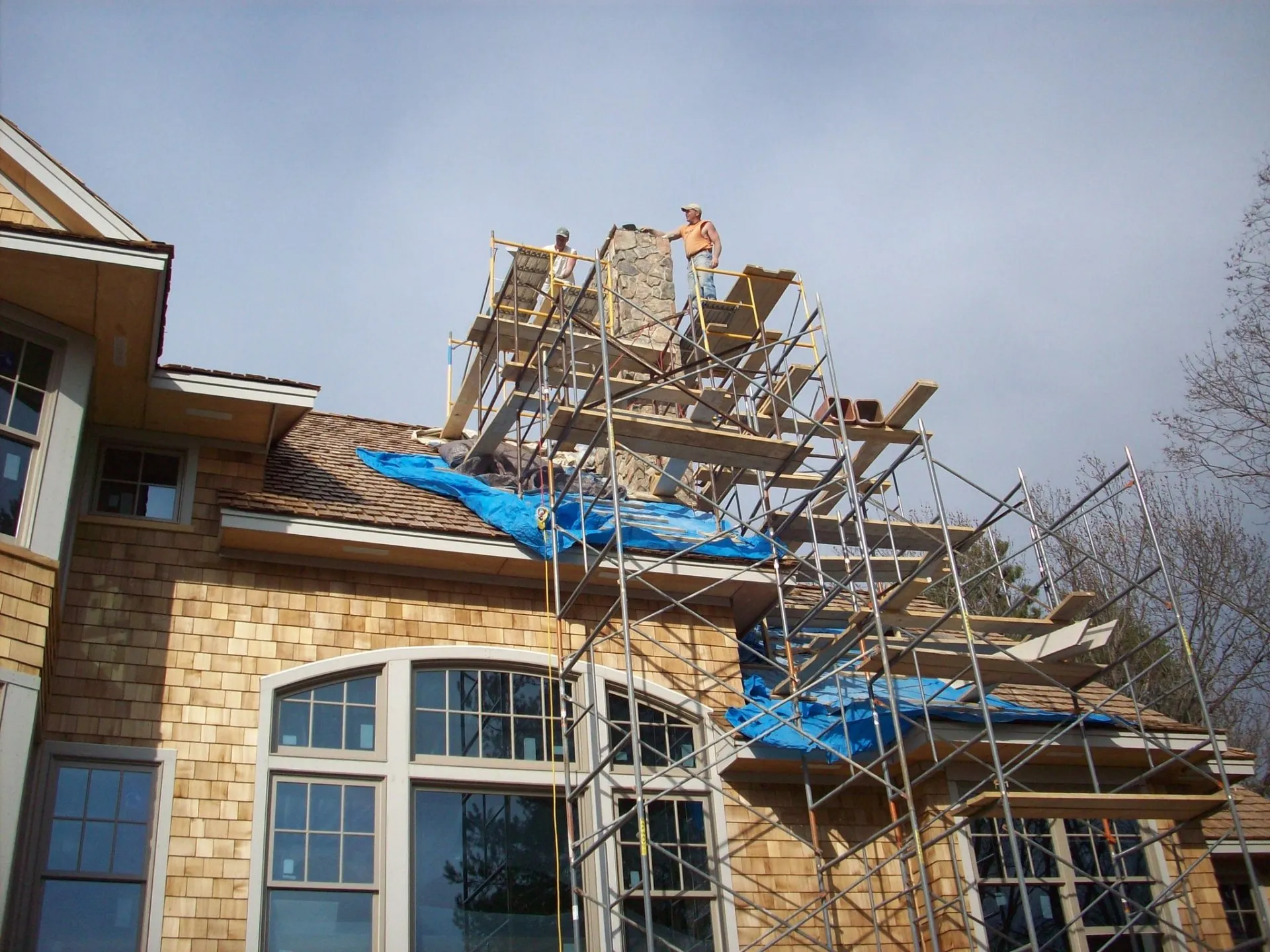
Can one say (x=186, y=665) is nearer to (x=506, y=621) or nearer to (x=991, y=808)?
(x=506, y=621)

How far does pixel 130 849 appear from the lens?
8.93 metres

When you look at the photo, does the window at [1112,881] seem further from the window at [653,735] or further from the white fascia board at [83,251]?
the white fascia board at [83,251]

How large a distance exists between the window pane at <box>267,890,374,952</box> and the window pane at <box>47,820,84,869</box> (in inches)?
56.3

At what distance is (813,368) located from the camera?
14.2 m

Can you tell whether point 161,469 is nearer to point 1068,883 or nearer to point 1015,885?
point 1015,885

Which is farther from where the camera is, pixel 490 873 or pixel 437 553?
pixel 437 553

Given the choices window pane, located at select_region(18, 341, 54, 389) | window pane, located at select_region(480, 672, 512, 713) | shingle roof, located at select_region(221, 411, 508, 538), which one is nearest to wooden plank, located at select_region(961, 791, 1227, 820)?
window pane, located at select_region(480, 672, 512, 713)

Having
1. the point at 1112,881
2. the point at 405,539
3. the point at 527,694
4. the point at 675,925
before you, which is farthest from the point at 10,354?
the point at 1112,881

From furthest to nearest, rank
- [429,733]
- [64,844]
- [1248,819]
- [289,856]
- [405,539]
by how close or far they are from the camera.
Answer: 1. [1248,819]
2. [405,539]
3. [429,733]
4. [289,856]
5. [64,844]

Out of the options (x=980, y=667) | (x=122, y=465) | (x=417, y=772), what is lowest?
(x=417, y=772)

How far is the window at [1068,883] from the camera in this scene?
10766 mm

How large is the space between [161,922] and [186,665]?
6.51 ft

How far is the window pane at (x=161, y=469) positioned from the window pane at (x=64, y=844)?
312 cm

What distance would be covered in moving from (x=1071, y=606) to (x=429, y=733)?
246 inches
